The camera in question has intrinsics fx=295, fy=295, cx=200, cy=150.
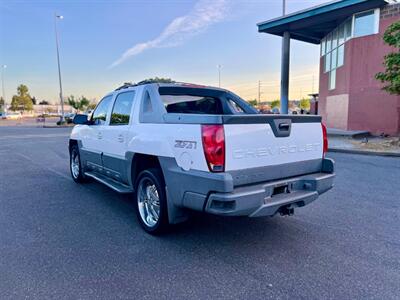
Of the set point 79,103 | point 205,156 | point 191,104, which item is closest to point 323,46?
point 191,104

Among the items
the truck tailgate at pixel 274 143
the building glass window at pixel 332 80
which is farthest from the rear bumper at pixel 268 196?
the building glass window at pixel 332 80

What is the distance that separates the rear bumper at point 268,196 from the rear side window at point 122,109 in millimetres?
2212

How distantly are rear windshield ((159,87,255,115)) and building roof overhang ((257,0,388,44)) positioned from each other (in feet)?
48.1

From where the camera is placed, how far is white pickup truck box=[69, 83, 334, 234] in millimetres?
2971

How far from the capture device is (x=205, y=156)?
117 inches

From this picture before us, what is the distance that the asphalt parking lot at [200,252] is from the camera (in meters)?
2.70

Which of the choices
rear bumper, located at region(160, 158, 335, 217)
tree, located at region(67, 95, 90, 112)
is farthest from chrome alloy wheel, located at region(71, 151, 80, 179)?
tree, located at region(67, 95, 90, 112)

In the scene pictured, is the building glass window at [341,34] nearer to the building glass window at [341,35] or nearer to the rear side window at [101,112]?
the building glass window at [341,35]

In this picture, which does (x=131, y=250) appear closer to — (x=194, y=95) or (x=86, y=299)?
(x=86, y=299)

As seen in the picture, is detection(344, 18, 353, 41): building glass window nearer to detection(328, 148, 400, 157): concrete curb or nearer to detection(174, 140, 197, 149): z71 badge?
detection(328, 148, 400, 157): concrete curb

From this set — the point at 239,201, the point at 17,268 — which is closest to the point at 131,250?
the point at 17,268

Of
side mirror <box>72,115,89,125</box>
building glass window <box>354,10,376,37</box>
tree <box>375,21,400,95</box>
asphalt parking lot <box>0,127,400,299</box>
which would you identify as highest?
building glass window <box>354,10,376,37</box>

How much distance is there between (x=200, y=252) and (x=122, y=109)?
2616 mm

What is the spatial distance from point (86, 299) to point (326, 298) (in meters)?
2.07
